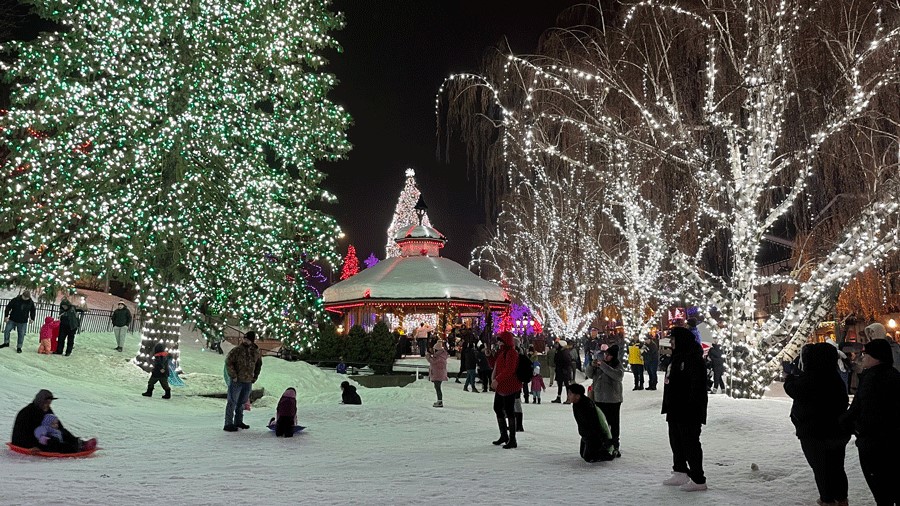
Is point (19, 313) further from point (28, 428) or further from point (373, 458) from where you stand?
point (373, 458)

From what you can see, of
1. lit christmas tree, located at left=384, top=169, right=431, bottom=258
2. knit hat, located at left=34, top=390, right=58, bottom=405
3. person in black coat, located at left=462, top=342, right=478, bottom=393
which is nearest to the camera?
knit hat, located at left=34, top=390, right=58, bottom=405

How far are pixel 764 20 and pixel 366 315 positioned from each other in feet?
78.3

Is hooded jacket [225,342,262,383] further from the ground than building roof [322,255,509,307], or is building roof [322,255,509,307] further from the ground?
building roof [322,255,509,307]

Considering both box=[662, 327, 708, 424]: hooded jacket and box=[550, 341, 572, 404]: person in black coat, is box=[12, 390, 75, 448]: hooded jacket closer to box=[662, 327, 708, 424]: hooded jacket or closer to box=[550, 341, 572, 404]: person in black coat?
box=[662, 327, 708, 424]: hooded jacket

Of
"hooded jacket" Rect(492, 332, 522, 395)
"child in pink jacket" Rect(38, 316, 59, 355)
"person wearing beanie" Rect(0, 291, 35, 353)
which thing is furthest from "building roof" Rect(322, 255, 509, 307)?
"hooded jacket" Rect(492, 332, 522, 395)

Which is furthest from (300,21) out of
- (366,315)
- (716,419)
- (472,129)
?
(366,315)

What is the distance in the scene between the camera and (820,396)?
239 inches

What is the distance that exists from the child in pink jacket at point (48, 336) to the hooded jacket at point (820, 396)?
19.0m

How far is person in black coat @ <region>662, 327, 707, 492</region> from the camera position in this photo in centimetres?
696

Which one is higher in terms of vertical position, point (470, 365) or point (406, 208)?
point (406, 208)

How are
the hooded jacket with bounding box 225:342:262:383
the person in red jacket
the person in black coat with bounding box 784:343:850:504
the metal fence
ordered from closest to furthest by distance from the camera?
the person in black coat with bounding box 784:343:850:504 < the person in red jacket < the hooded jacket with bounding box 225:342:262:383 < the metal fence

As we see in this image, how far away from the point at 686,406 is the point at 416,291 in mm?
24637

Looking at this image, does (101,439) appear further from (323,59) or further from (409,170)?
(409,170)

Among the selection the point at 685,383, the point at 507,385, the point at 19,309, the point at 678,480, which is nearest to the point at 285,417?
the point at 507,385
